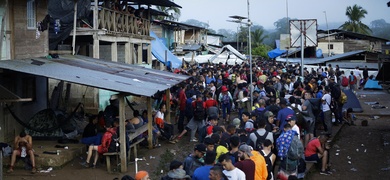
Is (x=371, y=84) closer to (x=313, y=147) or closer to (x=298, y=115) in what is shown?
(x=298, y=115)

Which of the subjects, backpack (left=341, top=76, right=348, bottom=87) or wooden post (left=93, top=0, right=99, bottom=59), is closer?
wooden post (left=93, top=0, right=99, bottom=59)

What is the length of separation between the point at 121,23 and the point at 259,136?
46.3ft

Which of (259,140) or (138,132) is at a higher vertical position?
(259,140)

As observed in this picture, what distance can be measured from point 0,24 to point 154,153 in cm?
527

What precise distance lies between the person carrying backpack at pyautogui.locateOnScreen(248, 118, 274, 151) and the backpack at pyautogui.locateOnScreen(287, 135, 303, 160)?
0.43m

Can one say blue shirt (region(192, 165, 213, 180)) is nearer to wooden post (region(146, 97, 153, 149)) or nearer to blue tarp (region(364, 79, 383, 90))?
wooden post (region(146, 97, 153, 149))

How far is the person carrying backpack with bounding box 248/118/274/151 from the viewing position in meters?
9.89

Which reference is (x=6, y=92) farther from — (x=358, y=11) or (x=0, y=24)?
(x=358, y=11)

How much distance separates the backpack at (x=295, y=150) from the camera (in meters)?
10.1

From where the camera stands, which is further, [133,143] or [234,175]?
[133,143]

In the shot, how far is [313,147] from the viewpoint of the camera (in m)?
12.4

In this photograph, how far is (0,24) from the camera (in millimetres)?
13273

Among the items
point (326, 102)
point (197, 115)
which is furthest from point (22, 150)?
point (326, 102)

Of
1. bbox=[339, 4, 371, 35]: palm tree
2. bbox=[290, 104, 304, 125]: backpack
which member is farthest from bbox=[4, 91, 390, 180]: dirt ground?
bbox=[339, 4, 371, 35]: palm tree
